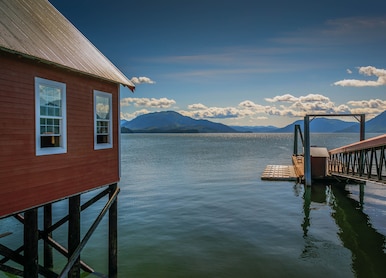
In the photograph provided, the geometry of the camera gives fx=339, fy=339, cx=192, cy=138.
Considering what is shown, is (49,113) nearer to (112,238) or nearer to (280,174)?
(112,238)

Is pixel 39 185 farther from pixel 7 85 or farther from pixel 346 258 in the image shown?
pixel 346 258

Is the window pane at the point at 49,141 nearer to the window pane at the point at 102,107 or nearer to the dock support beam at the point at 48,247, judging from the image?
the window pane at the point at 102,107

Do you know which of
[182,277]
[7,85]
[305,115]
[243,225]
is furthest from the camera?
[305,115]

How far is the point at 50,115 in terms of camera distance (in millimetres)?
9711

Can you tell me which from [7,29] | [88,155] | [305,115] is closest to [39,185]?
[88,155]

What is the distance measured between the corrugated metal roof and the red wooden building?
0.03 meters

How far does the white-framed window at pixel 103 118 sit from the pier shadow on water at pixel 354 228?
34.9ft

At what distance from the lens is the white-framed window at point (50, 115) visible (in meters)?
9.20

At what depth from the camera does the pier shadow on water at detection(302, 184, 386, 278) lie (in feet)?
48.1

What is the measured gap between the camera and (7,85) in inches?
325

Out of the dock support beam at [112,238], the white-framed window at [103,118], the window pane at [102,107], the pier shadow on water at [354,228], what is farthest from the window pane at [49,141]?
the pier shadow on water at [354,228]

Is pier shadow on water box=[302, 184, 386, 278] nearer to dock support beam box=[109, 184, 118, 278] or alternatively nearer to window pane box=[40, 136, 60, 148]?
dock support beam box=[109, 184, 118, 278]

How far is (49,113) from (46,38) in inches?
96.0

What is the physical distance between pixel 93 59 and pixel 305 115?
21565 millimetres
